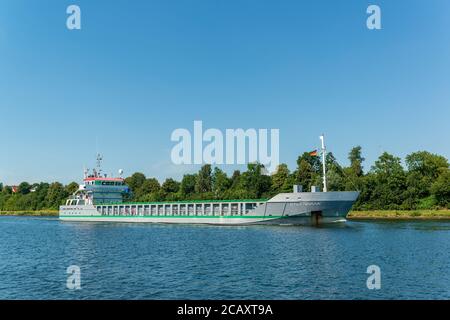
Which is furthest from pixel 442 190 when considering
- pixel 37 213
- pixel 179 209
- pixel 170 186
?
pixel 37 213

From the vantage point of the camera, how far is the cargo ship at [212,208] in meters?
66.2

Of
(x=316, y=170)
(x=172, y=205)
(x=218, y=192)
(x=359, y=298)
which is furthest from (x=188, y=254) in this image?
(x=218, y=192)

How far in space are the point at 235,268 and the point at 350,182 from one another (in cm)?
8869

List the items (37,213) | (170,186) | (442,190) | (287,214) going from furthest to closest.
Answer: (37,213) < (170,186) < (442,190) < (287,214)

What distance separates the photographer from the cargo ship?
2608 inches

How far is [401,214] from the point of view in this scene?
98438 millimetres

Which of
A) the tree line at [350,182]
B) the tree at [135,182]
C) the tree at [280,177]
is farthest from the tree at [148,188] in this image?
the tree at [280,177]

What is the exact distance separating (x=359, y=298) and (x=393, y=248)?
20.0 meters

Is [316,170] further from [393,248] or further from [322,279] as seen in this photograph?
[322,279]

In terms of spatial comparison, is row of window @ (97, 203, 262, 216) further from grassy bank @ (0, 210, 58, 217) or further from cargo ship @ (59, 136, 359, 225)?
grassy bank @ (0, 210, 58, 217)

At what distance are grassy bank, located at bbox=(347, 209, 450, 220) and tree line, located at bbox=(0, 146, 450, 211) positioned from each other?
2.76 metres

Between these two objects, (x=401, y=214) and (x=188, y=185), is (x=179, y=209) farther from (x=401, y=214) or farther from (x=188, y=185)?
(x=188, y=185)
